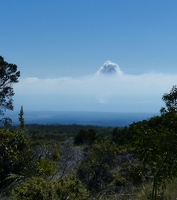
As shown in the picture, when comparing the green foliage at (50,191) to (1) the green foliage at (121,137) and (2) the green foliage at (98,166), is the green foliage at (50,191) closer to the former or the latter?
(2) the green foliage at (98,166)

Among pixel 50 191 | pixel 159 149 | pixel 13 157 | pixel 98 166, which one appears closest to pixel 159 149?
pixel 159 149

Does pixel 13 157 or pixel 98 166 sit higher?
pixel 13 157

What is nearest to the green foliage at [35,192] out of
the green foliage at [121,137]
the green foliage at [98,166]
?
the green foliage at [98,166]

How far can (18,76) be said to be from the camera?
2803 centimetres

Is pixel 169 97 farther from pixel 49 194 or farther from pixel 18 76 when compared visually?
pixel 49 194

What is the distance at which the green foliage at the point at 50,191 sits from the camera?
3.29 meters

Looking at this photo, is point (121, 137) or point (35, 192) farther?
point (121, 137)

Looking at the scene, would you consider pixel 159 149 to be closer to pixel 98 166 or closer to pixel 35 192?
pixel 35 192

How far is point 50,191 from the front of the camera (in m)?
3.30

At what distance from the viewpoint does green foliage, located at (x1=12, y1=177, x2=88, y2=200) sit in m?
3.29

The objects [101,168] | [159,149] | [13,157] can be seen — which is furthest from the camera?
[101,168]

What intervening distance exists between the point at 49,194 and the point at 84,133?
1049 inches

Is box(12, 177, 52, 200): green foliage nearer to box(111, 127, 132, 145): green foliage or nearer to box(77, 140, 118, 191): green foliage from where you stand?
box(77, 140, 118, 191): green foliage

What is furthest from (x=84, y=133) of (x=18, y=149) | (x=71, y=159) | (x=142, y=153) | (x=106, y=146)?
(x=142, y=153)
